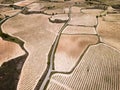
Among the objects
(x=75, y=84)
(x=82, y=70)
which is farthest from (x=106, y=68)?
(x=75, y=84)

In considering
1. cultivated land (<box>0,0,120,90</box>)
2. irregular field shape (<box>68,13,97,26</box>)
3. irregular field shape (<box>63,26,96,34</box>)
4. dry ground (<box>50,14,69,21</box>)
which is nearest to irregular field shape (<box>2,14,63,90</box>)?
cultivated land (<box>0,0,120,90</box>)

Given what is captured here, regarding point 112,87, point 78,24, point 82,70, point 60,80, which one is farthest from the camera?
point 78,24

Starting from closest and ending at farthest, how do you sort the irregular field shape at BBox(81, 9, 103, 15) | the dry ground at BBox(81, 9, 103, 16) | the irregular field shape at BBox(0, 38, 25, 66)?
1. the irregular field shape at BBox(0, 38, 25, 66)
2. the dry ground at BBox(81, 9, 103, 16)
3. the irregular field shape at BBox(81, 9, 103, 15)

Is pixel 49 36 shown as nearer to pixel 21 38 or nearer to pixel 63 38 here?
pixel 63 38

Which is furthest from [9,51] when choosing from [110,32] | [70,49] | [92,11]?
[92,11]

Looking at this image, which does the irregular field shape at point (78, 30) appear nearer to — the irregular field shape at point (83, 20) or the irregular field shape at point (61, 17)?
the irregular field shape at point (83, 20)

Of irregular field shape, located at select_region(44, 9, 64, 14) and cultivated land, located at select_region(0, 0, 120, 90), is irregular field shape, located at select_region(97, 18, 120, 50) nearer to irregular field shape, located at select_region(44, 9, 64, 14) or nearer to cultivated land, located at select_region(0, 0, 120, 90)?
cultivated land, located at select_region(0, 0, 120, 90)

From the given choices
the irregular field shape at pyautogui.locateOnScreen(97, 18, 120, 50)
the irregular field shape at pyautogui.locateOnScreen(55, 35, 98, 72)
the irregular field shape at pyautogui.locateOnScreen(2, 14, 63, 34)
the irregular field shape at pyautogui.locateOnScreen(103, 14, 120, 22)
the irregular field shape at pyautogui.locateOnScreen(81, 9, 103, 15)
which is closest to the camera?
the irregular field shape at pyautogui.locateOnScreen(55, 35, 98, 72)

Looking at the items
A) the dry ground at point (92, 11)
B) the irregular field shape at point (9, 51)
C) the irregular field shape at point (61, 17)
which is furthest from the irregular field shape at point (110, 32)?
the irregular field shape at point (9, 51)
